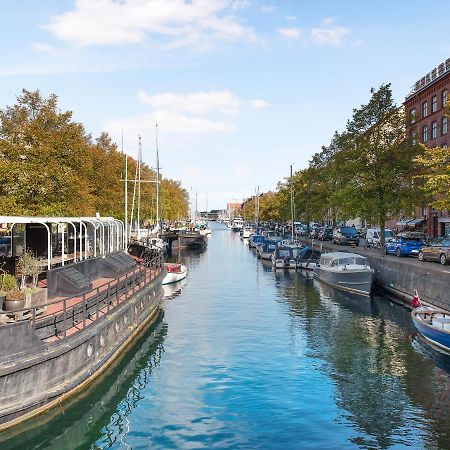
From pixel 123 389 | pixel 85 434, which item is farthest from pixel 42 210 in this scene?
pixel 85 434

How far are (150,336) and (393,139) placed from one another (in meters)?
39.6

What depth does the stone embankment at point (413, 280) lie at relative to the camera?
110 ft

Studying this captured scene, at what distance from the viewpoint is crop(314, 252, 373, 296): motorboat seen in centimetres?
4400

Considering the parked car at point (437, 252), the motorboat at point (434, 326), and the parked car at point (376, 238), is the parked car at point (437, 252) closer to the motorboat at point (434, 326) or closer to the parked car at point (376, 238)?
the motorboat at point (434, 326)

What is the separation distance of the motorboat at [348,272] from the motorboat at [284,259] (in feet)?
47.2

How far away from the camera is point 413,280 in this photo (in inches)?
1526

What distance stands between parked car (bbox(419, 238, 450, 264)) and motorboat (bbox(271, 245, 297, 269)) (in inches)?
837

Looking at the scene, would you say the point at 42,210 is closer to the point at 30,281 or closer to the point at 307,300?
the point at 30,281

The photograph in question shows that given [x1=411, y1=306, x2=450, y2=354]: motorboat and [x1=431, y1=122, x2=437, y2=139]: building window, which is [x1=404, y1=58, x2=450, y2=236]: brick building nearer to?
[x1=431, y1=122, x2=437, y2=139]: building window

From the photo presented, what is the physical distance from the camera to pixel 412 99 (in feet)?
279

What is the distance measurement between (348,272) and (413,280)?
7342mm

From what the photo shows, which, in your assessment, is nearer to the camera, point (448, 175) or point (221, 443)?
point (221, 443)

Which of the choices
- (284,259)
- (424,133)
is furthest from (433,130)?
(284,259)

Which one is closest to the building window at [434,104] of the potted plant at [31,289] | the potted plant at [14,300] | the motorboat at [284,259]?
the motorboat at [284,259]
